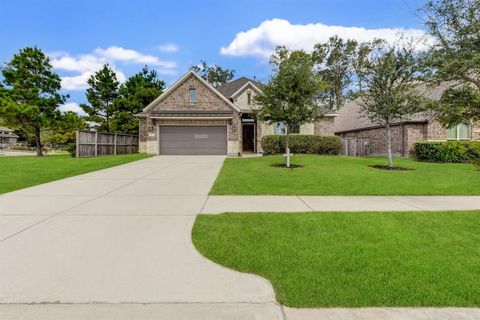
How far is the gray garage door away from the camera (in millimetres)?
22938

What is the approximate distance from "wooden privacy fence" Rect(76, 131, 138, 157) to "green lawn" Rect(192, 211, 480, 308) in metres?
18.0

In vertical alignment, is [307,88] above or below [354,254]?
above

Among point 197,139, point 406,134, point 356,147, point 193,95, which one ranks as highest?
point 193,95

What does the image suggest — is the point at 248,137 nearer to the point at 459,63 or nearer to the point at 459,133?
the point at 459,133

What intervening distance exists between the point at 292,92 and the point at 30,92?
24180mm

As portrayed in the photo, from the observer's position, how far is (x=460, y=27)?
4531 millimetres

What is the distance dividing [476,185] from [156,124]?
2020 cm

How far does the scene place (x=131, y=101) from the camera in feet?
96.3

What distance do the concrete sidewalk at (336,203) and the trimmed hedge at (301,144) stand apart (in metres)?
14.4

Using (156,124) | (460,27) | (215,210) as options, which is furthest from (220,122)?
(460,27)

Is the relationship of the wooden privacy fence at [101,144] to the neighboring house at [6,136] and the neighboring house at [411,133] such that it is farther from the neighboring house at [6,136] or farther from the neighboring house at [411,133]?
the neighboring house at [6,136]

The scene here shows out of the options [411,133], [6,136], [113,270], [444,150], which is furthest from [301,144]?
[6,136]

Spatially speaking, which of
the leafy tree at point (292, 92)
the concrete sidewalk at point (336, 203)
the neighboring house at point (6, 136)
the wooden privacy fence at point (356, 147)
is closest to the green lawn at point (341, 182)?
the concrete sidewalk at point (336, 203)

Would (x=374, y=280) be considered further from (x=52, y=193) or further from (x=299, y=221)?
(x=52, y=193)
